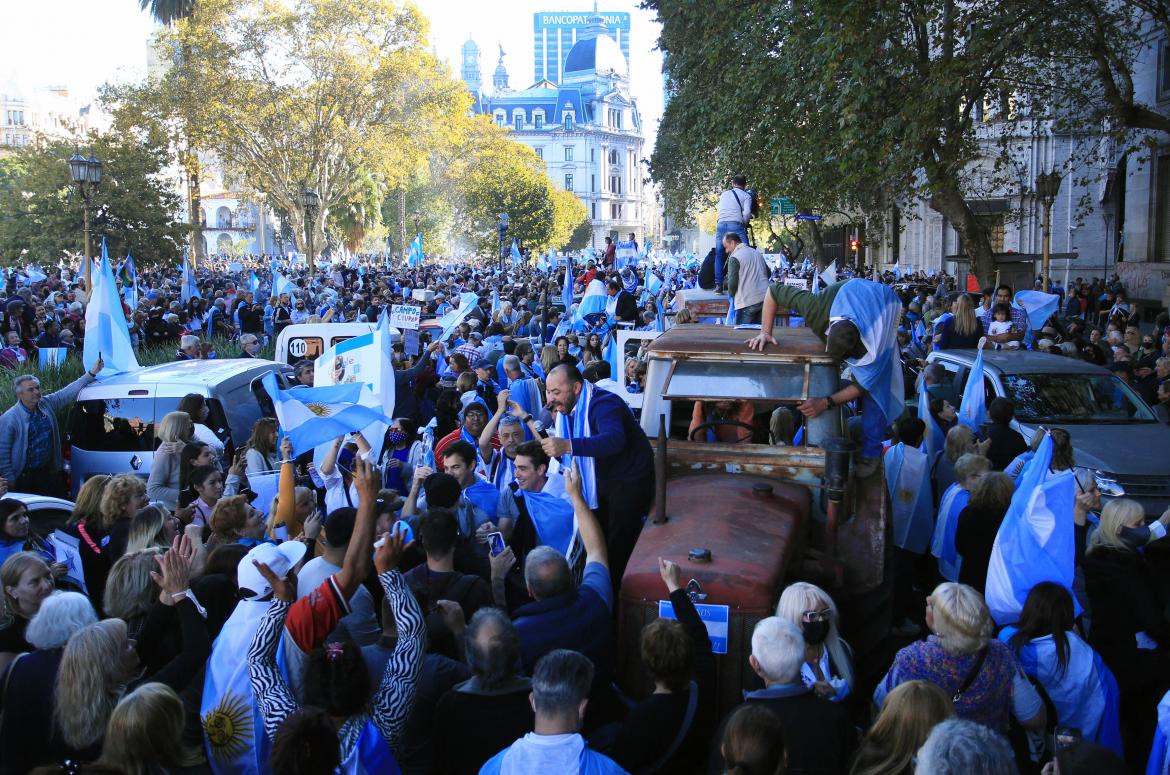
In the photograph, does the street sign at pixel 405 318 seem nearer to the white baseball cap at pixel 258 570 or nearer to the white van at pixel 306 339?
the white van at pixel 306 339

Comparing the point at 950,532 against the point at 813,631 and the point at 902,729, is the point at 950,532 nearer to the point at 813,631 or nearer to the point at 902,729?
the point at 813,631

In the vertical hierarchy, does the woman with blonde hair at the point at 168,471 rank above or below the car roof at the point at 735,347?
below

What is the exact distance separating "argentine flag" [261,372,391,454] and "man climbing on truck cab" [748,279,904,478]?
9.58 feet

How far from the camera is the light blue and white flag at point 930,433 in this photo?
943 centimetres

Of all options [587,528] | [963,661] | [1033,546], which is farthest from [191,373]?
[963,661]

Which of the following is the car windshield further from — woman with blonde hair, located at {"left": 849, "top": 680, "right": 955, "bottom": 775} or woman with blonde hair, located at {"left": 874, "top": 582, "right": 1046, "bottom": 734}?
woman with blonde hair, located at {"left": 849, "top": 680, "right": 955, "bottom": 775}

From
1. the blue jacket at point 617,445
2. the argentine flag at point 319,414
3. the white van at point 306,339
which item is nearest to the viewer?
the blue jacket at point 617,445

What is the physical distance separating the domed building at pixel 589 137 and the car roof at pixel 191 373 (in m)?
123

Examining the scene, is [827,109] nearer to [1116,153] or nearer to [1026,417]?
[1026,417]

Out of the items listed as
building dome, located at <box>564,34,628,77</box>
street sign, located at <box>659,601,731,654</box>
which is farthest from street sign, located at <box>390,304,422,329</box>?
building dome, located at <box>564,34,628,77</box>

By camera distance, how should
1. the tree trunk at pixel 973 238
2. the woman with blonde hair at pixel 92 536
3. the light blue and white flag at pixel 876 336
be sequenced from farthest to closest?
the tree trunk at pixel 973 238 → the light blue and white flag at pixel 876 336 → the woman with blonde hair at pixel 92 536

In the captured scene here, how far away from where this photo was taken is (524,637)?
A: 4.75 m

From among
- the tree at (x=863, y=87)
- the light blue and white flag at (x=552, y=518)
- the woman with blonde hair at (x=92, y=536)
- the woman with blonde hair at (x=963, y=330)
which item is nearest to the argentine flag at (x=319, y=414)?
the woman with blonde hair at (x=92, y=536)

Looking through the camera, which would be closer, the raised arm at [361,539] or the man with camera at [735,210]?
the raised arm at [361,539]
